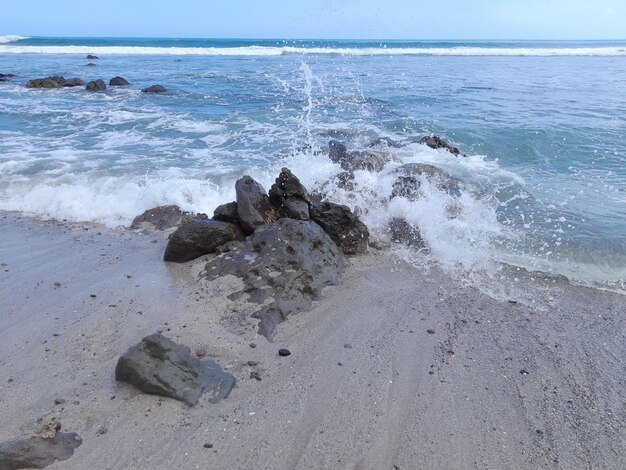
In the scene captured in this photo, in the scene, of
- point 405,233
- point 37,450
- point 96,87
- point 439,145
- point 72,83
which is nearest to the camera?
point 37,450

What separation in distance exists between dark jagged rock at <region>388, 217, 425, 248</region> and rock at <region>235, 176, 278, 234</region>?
1337 mm

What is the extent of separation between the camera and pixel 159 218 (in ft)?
19.2

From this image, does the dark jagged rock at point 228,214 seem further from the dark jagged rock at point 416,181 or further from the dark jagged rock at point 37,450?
the dark jagged rock at point 37,450

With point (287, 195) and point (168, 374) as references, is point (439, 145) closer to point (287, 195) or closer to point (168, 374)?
point (287, 195)

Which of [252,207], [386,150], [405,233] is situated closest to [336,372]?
[252,207]

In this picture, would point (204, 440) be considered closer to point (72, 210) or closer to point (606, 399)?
point (606, 399)

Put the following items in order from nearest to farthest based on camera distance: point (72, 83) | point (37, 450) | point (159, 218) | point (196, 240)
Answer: point (37, 450) < point (196, 240) < point (159, 218) < point (72, 83)

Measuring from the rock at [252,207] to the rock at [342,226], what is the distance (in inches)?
20.7

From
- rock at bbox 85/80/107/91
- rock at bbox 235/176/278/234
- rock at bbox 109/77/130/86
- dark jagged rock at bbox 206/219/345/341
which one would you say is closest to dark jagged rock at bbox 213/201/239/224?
rock at bbox 235/176/278/234

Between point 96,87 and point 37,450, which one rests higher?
point 37,450

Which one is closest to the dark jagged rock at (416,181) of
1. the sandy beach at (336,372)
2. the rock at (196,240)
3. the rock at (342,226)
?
the rock at (342,226)

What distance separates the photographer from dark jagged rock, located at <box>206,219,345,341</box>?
3.96 m

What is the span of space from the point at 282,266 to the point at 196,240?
102 cm

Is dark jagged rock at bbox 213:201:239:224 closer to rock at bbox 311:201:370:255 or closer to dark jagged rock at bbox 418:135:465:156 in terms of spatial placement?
rock at bbox 311:201:370:255
